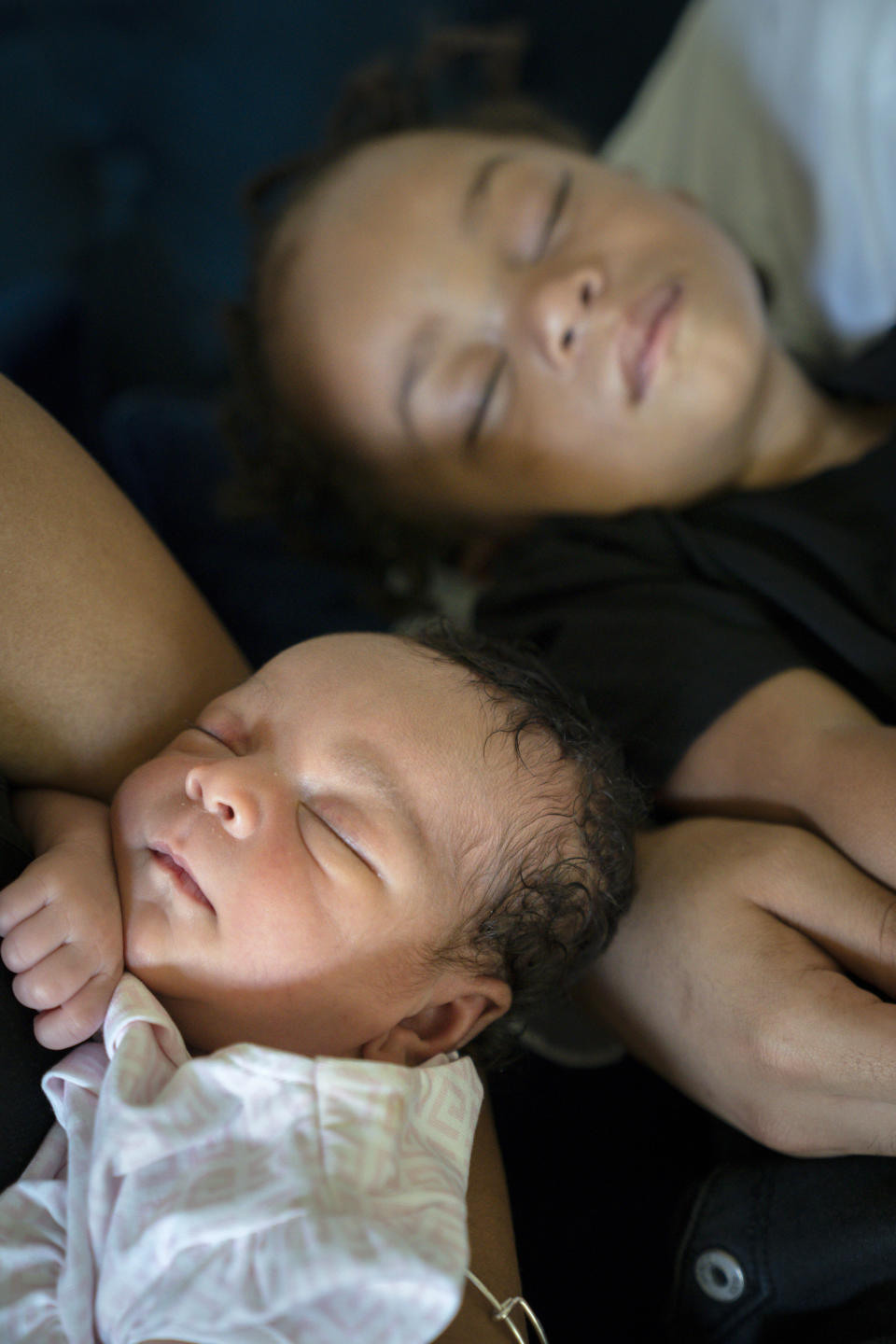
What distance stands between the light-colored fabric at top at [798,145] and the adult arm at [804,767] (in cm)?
81

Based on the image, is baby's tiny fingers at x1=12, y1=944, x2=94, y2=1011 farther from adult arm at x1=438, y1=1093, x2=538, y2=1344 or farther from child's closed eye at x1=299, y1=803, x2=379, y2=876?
adult arm at x1=438, y1=1093, x2=538, y2=1344

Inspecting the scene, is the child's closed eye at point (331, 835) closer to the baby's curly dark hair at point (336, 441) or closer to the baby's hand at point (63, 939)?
the baby's hand at point (63, 939)

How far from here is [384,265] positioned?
139 cm

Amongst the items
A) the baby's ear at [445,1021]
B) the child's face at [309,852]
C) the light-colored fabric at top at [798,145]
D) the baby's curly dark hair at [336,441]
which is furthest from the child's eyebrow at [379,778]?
the light-colored fabric at top at [798,145]

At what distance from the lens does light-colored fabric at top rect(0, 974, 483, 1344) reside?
664 millimetres

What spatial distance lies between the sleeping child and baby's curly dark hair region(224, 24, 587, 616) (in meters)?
0.67

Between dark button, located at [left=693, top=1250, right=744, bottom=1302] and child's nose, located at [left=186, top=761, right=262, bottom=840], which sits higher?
child's nose, located at [left=186, top=761, right=262, bottom=840]

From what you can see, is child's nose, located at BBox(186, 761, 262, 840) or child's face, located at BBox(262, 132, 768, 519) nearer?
child's nose, located at BBox(186, 761, 262, 840)

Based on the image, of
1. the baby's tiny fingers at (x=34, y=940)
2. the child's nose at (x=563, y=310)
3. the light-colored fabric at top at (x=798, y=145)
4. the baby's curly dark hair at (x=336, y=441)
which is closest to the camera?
the baby's tiny fingers at (x=34, y=940)

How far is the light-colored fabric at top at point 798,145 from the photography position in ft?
4.81

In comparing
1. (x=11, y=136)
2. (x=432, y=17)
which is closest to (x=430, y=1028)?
(x=11, y=136)

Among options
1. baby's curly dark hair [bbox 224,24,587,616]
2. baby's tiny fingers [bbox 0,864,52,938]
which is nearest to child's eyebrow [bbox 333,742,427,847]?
baby's tiny fingers [bbox 0,864,52,938]

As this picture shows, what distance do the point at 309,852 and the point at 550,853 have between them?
0.71 ft

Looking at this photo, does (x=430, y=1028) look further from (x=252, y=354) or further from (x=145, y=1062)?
(x=252, y=354)
